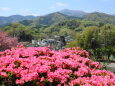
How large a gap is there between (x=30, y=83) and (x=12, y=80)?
1.07ft

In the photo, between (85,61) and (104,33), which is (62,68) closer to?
(85,61)

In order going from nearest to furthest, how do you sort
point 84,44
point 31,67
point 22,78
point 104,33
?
point 22,78
point 31,67
point 84,44
point 104,33

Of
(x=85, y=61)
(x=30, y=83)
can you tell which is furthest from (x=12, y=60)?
(x=85, y=61)

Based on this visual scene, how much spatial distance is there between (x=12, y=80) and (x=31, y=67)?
0.48 meters

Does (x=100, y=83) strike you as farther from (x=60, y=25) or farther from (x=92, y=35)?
(x=60, y=25)

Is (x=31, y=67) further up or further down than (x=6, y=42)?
further up

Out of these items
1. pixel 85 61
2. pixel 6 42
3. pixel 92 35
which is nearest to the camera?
pixel 85 61

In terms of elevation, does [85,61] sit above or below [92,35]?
above

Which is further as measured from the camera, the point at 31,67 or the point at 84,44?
the point at 84,44

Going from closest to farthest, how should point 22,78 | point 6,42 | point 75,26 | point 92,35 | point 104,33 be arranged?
point 22,78, point 6,42, point 92,35, point 104,33, point 75,26

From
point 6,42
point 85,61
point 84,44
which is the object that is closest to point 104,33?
point 84,44

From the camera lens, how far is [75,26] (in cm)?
16262

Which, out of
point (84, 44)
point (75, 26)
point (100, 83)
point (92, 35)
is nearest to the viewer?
point (100, 83)

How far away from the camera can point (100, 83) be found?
3.44 m
